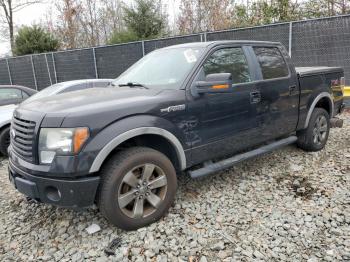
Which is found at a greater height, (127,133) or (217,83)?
(217,83)

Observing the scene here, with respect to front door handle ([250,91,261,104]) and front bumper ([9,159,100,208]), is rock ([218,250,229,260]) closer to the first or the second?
front bumper ([9,159,100,208])

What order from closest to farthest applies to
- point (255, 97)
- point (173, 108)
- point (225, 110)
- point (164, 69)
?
point (173, 108) → point (225, 110) → point (164, 69) → point (255, 97)

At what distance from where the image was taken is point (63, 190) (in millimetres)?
2666

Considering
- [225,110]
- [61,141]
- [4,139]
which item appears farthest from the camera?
[4,139]

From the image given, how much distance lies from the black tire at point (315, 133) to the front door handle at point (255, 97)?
145 centimetres

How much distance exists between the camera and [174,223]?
317 cm

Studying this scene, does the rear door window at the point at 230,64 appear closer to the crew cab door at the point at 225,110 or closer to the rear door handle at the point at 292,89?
the crew cab door at the point at 225,110

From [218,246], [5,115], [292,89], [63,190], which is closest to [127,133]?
[63,190]

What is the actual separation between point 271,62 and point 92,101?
8.80ft

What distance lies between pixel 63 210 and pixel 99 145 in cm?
133

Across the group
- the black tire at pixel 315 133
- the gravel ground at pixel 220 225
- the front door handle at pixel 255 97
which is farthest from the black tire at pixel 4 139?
the black tire at pixel 315 133

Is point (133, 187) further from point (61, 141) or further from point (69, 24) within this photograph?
point (69, 24)

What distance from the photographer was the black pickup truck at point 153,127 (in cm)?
268

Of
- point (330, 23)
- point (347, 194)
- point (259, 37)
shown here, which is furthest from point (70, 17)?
point (347, 194)
